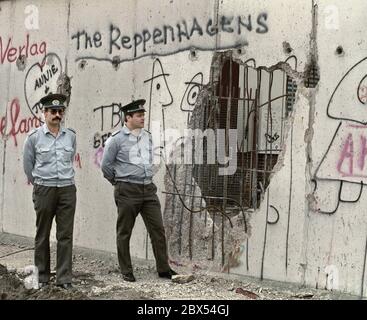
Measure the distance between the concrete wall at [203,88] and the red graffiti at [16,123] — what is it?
0.05 feet

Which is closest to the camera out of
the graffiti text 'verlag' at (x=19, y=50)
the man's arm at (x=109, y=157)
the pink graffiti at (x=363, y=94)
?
the pink graffiti at (x=363, y=94)

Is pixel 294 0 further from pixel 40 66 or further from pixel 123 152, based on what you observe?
pixel 40 66

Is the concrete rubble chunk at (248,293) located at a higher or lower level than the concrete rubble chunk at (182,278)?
lower

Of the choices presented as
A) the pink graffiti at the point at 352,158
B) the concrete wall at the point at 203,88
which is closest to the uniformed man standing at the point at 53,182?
Result: the concrete wall at the point at 203,88

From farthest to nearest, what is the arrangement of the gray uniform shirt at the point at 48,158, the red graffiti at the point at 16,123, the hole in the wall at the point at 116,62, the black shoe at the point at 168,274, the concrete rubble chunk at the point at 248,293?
1. the red graffiti at the point at 16,123
2. the hole in the wall at the point at 116,62
3. the black shoe at the point at 168,274
4. the gray uniform shirt at the point at 48,158
5. the concrete rubble chunk at the point at 248,293

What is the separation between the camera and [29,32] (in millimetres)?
8664

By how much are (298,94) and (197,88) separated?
116cm

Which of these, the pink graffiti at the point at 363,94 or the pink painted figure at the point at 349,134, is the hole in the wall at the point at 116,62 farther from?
the pink graffiti at the point at 363,94

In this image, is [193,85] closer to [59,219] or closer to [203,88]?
[203,88]

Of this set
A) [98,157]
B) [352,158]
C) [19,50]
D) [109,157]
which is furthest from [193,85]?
[19,50]

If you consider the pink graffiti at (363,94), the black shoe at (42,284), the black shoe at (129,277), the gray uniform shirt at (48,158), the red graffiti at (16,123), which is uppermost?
the pink graffiti at (363,94)

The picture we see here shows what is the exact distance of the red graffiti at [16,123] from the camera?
8664 millimetres

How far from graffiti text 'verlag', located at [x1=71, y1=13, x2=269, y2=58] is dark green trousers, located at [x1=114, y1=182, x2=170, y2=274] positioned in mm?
1650

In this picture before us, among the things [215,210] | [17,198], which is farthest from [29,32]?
[215,210]
